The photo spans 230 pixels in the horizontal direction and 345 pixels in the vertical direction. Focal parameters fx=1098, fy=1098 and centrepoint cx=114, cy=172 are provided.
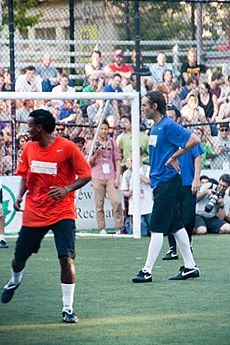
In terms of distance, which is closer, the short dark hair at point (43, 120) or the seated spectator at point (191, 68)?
the short dark hair at point (43, 120)

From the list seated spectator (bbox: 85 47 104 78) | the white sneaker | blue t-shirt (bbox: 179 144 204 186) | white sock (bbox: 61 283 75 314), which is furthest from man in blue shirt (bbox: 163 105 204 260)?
seated spectator (bbox: 85 47 104 78)

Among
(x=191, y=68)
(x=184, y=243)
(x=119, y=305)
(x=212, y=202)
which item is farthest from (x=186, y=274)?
(x=191, y=68)

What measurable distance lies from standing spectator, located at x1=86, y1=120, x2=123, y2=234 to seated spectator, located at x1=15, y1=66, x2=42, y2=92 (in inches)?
62.9

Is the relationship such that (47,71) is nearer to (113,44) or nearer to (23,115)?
(23,115)

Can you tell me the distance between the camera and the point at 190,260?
38.4 feet

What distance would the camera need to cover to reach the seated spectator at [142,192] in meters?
17.6

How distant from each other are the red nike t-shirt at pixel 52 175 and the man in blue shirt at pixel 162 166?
7.97 feet

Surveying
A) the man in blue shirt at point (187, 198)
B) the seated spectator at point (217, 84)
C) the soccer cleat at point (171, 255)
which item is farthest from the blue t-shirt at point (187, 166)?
the seated spectator at point (217, 84)

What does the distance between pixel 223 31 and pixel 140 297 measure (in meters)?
12.7

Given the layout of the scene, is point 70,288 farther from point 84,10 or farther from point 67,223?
point 84,10

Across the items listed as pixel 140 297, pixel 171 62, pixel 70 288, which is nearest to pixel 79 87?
pixel 171 62

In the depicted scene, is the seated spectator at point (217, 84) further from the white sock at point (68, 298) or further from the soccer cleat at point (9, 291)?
the white sock at point (68, 298)

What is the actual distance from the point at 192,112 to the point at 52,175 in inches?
439

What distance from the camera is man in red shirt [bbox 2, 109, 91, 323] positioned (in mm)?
8938
